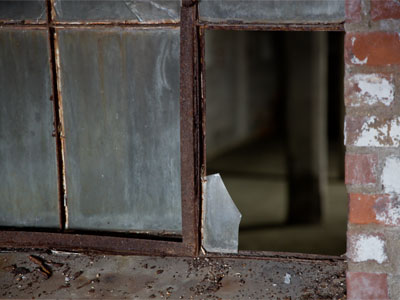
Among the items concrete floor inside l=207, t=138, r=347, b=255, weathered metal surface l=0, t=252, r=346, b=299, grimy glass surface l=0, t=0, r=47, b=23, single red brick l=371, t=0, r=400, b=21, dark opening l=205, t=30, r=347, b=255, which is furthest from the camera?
dark opening l=205, t=30, r=347, b=255

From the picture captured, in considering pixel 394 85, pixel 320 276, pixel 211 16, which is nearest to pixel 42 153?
pixel 211 16

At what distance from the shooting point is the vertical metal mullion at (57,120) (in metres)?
1.60

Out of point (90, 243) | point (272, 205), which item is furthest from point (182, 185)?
point (272, 205)

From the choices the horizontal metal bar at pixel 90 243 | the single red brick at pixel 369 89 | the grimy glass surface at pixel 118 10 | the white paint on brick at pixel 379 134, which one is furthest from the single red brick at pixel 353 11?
the horizontal metal bar at pixel 90 243

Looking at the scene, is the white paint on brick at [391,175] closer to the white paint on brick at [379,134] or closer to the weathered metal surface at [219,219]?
the white paint on brick at [379,134]

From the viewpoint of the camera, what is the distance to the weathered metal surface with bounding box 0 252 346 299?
1.48 meters

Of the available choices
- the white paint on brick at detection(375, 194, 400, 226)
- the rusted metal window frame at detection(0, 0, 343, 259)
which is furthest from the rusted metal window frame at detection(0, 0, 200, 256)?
the white paint on brick at detection(375, 194, 400, 226)

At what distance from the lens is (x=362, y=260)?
1329mm

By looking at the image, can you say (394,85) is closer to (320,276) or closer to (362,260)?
(362,260)

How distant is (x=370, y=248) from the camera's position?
4.33 ft

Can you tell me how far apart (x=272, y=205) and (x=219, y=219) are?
3842 mm

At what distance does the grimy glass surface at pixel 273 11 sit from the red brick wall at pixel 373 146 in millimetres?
158

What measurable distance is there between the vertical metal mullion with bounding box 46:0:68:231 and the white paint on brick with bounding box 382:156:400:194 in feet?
3.33

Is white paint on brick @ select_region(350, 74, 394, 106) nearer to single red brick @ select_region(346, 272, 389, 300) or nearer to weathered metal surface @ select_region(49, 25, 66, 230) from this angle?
single red brick @ select_region(346, 272, 389, 300)
